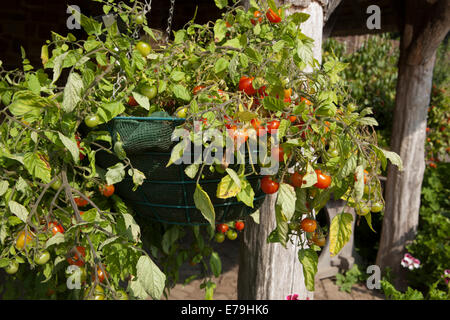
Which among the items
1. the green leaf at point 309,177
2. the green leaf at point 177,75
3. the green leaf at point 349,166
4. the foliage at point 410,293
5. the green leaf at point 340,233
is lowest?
the foliage at point 410,293

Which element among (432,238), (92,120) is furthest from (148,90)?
(432,238)

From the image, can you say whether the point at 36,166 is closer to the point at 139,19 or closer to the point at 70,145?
the point at 70,145

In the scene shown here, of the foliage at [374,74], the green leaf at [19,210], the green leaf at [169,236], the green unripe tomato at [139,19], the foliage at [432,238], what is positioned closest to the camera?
the green leaf at [19,210]

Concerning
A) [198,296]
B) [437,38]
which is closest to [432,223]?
[437,38]

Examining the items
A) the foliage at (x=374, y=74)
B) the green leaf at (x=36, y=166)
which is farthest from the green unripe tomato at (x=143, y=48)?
the foliage at (x=374, y=74)

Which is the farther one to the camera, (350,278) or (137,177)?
(350,278)

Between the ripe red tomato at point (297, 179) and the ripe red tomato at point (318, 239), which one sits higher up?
the ripe red tomato at point (297, 179)

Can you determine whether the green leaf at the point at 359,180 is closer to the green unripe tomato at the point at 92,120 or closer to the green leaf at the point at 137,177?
the green leaf at the point at 137,177

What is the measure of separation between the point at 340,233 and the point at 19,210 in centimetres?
80

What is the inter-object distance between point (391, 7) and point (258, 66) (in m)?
3.71

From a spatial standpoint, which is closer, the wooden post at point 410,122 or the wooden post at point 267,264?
the wooden post at point 267,264

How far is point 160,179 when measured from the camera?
40.2 inches

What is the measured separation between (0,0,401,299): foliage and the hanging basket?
4 cm

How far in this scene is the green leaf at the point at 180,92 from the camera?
98cm
